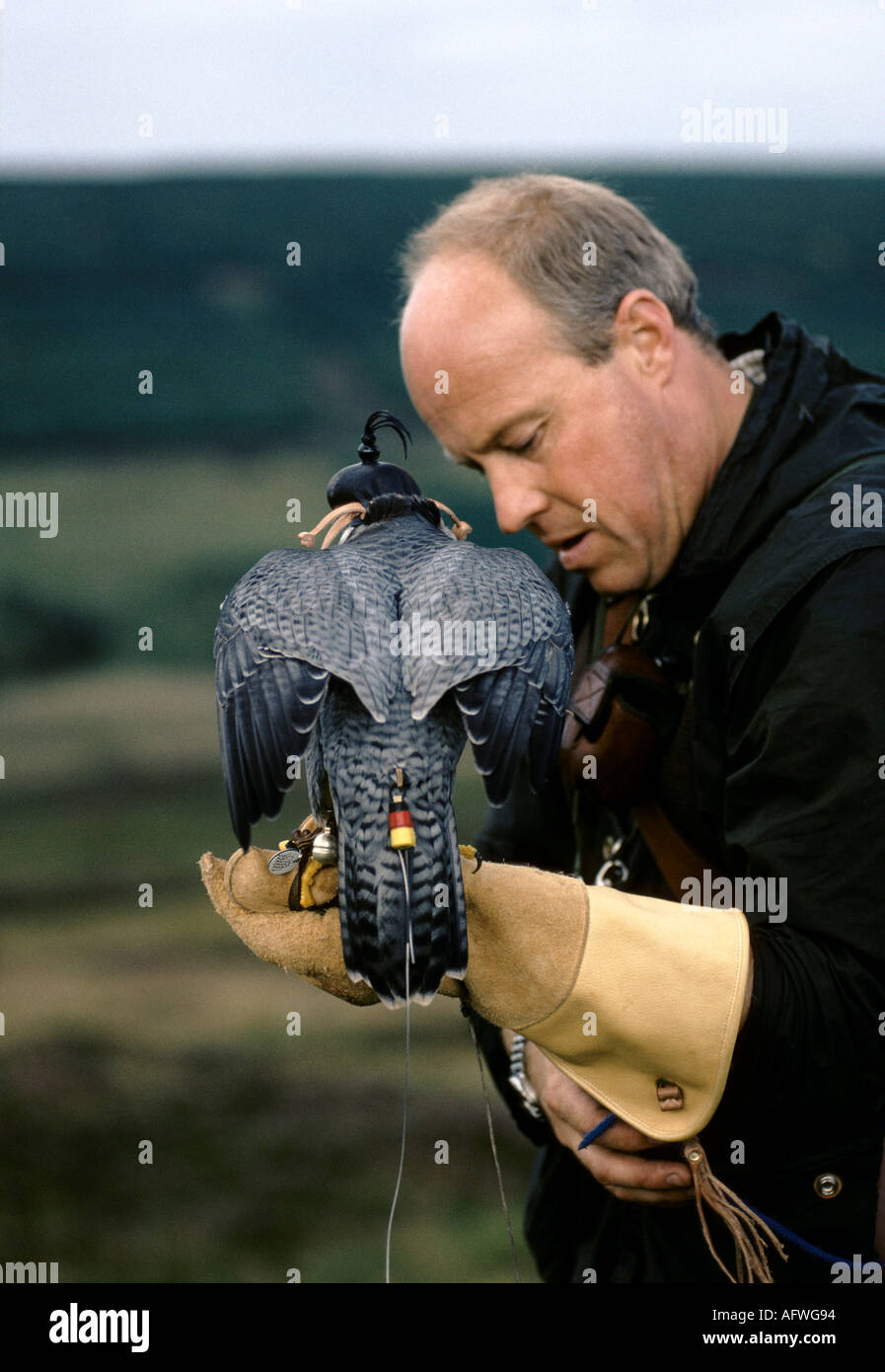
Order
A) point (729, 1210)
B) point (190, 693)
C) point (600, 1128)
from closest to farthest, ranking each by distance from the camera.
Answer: point (729, 1210), point (600, 1128), point (190, 693)

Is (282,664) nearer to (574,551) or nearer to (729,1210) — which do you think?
(574,551)

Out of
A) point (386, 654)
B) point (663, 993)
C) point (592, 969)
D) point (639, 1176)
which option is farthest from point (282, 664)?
point (639, 1176)

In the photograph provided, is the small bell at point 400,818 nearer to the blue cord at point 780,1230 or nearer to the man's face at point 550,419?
the blue cord at point 780,1230

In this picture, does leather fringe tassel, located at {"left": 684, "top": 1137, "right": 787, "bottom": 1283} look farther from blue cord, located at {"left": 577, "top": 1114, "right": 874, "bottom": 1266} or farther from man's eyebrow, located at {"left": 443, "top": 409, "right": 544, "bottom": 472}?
man's eyebrow, located at {"left": 443, "top": 409, "right": 544, "bottom": 472}

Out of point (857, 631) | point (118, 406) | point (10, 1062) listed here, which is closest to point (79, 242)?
point (118, 406)

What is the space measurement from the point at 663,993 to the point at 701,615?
902 mm

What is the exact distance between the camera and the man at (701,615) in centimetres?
177

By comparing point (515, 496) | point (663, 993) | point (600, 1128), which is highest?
point (515, 496)

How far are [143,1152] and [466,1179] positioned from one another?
1.33 m

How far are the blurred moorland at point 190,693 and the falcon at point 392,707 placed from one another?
2.93 meters

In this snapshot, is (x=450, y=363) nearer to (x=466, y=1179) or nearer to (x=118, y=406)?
(x=466, y=1179)

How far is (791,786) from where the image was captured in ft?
5.95

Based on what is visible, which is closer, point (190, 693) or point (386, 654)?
point (386, 654)

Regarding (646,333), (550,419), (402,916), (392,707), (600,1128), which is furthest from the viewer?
(646,333)
